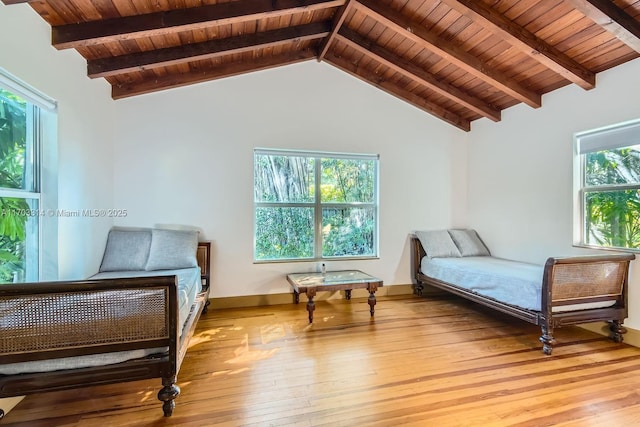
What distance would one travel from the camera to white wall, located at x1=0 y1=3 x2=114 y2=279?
195cm

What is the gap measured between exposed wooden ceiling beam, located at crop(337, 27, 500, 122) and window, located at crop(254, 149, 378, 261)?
114 centimetres

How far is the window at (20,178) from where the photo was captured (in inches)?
79.0

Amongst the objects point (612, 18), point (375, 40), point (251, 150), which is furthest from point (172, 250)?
point (612, 18)

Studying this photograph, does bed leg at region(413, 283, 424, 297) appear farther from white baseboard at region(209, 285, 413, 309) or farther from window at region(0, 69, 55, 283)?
window at region(0, 69, 55, 283)

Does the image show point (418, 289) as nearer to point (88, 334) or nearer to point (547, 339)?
point (547, 339)

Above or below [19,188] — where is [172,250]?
below

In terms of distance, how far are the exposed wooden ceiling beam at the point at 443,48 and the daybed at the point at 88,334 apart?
289 centimetres

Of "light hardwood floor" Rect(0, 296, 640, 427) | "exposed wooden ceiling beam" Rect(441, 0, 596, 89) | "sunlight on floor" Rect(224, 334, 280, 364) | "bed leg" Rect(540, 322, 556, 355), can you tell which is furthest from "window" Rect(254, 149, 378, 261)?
"bed leg" Rect(540, 322, 556, 355)

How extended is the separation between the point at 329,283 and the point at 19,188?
2.72m

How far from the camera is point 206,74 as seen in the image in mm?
3607

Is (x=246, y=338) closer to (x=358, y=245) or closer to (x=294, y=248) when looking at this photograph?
(x=294, y=248)

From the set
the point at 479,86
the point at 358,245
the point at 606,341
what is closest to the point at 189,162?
the point at 358,245

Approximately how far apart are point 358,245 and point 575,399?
Answer: 272 centimetres

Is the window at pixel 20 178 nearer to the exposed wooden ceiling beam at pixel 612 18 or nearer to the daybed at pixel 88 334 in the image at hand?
the daybed at pixel 88 334
